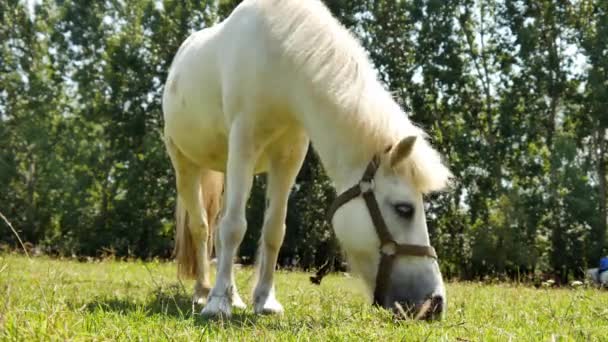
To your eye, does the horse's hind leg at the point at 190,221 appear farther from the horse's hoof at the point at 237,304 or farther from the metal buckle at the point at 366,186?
the metal buckle at the point at 366,186

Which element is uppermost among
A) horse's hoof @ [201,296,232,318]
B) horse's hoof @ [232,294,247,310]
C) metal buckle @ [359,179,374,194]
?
metal buckle @ [359,179,374,194]

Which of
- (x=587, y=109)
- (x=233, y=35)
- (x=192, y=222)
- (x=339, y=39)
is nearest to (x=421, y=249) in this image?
(x=339, y=39)

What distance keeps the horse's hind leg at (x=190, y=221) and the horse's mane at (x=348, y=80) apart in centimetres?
232

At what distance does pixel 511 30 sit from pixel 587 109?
4.12m

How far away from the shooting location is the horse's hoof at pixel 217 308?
12.8ft

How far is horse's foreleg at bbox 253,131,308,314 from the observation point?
493 centimetres

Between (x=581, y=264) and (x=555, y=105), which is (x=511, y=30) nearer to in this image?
(x=555, y=105)

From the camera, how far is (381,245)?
143 inches

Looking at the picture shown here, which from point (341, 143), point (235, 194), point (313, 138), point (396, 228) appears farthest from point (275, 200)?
point (396, 228)

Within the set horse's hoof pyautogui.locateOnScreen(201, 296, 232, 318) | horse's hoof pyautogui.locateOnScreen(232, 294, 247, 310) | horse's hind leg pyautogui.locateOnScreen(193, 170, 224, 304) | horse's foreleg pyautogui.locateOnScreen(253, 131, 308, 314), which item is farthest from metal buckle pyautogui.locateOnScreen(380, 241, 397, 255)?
horse's hind leg pyautogui.locateOnScreen(193, 170, 224, 304)

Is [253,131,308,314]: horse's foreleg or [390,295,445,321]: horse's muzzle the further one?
[253,131,308,314]: horse's foreleg

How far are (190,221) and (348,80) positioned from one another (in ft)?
9.21

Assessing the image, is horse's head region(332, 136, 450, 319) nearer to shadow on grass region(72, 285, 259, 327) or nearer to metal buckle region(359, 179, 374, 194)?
metal buckle region(359, 179, 374, 194)

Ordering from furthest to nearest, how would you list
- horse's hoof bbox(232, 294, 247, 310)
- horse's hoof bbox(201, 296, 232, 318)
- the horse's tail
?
the horse's tail → horse's hoof bbox(232, 294, 247, 310) → horse's hoof bbox(201, 296, 232, 318)
